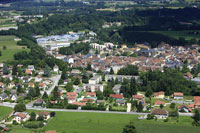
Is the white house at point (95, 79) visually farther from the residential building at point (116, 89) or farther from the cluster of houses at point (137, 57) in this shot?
the cluster of houses at point (137, 57)

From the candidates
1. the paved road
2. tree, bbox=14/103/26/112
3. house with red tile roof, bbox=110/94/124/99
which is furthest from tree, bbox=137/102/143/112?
the paved road

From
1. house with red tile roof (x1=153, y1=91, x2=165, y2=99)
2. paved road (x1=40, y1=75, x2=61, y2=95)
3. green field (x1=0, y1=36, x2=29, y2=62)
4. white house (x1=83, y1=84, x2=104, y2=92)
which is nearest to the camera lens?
house with red tile roof (x1=153, y1=91, x2=165, y2=99)

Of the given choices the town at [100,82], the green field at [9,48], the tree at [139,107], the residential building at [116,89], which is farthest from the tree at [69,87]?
the green field at [9,48]

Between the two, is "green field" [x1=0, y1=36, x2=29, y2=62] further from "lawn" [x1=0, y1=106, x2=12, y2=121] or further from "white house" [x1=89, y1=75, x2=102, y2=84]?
"lawn" [x1=0, y1=106, x2=12, y2=121]

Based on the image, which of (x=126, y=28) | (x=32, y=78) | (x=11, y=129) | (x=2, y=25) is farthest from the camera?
(x=2, y=25)

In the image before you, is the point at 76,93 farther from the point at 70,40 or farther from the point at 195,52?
the point at 70,40

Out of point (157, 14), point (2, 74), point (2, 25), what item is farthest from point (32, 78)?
point (157, 14)

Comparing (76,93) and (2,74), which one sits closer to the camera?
(76,93)
